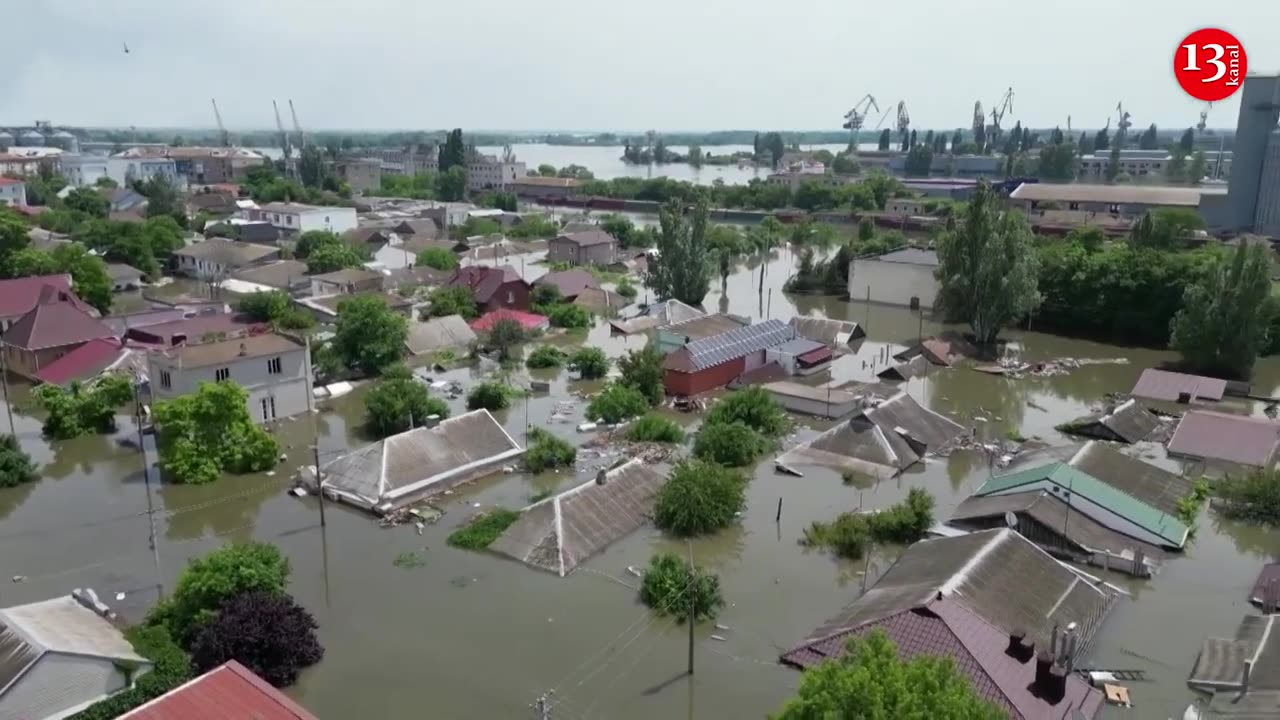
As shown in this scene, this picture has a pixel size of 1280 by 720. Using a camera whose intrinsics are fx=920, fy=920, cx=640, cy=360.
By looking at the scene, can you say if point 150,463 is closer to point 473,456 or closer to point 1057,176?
point 473,456

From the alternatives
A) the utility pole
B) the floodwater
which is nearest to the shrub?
the floodwater

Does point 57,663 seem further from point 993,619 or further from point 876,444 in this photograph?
point 876,444

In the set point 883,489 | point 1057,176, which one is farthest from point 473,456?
point 1057,176

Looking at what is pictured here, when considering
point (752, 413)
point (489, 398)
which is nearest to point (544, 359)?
point (489, 398)

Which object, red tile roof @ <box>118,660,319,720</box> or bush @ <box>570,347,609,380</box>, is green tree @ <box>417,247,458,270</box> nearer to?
bush @ <box>570,347,609,380</box>

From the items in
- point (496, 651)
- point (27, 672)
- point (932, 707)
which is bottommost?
point (496, 651)
